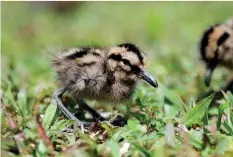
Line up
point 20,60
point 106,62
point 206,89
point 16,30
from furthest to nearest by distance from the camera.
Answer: point 16,30, point 20,60, point 206,89, point 106,62

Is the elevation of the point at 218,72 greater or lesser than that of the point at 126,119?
greater

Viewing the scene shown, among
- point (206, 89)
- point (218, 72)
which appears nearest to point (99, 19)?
point (218, 72)

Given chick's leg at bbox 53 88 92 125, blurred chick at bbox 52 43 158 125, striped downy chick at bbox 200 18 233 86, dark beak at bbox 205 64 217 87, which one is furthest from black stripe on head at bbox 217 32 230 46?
chick's leg at bbox 53 88 92 125

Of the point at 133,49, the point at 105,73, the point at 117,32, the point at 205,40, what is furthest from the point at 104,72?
the point at 117,32

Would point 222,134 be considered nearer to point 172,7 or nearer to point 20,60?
point 20,60

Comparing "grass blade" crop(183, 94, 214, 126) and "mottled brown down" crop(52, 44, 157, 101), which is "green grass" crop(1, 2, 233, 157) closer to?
"grass blade" crop(183, 94, 214, 126)

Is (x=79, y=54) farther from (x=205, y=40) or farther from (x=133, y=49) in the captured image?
(x=205, y=40)
